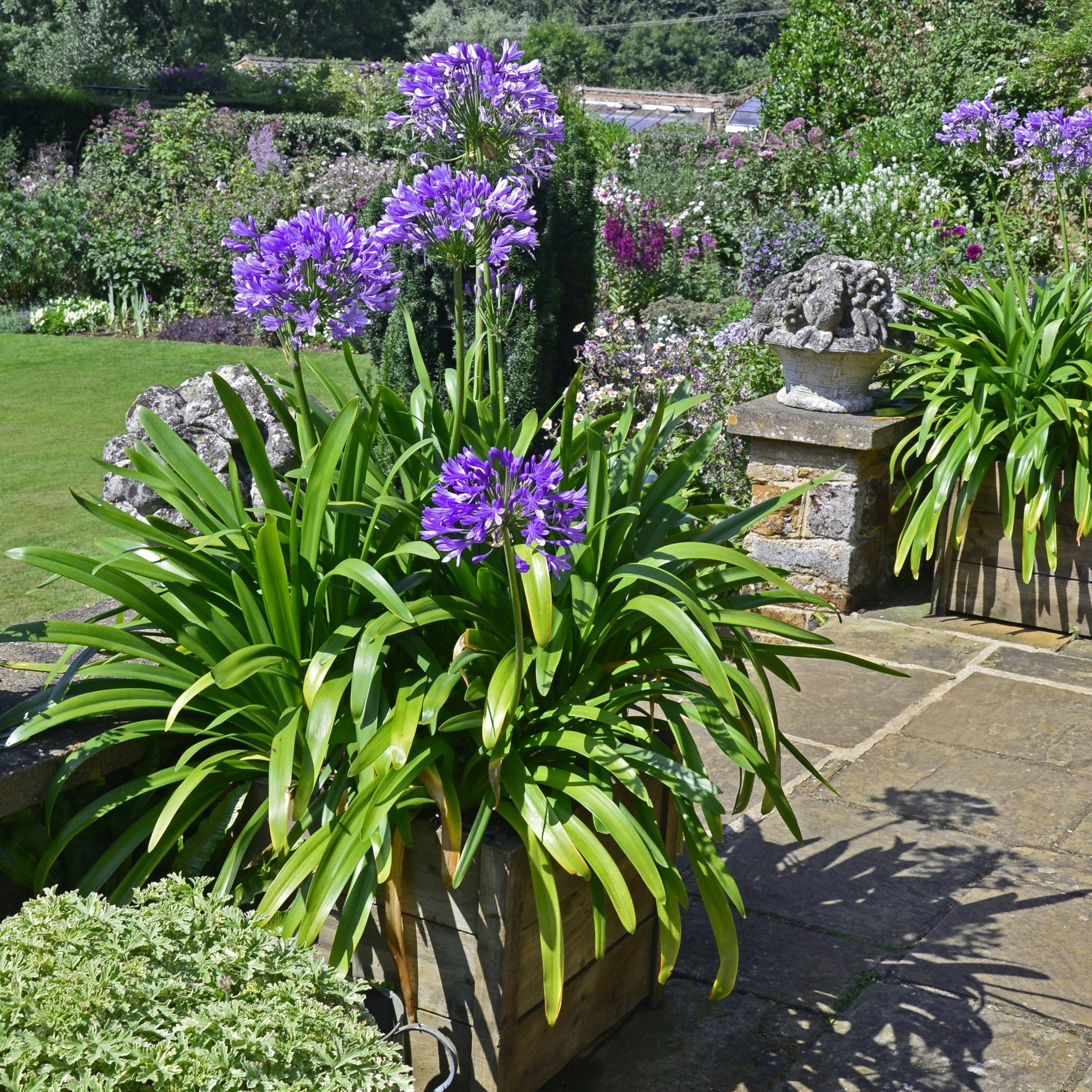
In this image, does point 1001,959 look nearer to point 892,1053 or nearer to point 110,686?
point 892,1053

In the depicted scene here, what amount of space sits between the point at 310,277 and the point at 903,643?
3086 mm

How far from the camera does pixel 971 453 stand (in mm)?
4359

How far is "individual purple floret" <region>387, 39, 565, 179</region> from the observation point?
7.35 feet

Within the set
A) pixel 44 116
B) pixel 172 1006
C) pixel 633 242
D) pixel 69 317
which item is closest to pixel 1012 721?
pixel 172 1006

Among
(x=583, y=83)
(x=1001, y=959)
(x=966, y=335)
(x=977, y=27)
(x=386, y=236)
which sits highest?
(x=583, y=83)

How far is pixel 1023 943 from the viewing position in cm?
263

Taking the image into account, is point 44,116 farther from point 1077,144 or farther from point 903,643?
point 903,643

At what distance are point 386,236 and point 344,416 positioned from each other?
34cm

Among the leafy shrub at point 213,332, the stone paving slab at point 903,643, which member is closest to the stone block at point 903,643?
the stone paving slab at point 903,643

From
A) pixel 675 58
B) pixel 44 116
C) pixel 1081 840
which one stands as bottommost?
pixel 1081 840

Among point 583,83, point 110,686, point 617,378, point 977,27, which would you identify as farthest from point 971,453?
point 583,83

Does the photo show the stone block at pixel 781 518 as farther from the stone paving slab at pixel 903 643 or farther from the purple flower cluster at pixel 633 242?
the purple flower cluster at pixel 633 242

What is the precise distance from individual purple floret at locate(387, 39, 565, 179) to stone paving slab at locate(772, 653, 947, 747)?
6.89 feet

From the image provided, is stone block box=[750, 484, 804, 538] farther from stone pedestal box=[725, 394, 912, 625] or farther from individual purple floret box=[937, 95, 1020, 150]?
individual purple floret box=[937, 95, 1020, 150]
